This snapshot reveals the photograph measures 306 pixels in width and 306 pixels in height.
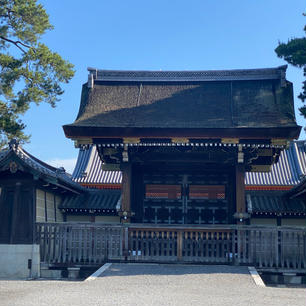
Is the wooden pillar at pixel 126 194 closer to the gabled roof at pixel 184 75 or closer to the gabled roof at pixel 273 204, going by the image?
the gabled roof at pixel 184 75

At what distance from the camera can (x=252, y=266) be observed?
13.8 meters

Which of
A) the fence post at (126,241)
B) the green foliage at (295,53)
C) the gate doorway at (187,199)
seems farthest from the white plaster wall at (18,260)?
the green foliage at (295,53)

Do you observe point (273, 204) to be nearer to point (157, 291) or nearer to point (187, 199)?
point (187, 199)

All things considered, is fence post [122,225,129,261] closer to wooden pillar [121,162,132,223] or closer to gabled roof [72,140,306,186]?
wooden pillar [121,162,132,223]

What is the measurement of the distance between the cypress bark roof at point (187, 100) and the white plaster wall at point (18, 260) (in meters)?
4.05

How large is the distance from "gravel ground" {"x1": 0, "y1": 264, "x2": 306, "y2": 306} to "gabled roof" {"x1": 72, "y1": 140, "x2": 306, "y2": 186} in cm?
1528

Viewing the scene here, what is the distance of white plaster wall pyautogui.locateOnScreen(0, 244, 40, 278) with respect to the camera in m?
14.4

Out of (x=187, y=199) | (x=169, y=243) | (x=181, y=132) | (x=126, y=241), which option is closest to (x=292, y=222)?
(x=187, y=199)

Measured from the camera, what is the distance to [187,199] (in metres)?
17.4

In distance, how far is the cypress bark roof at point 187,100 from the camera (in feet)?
50.4

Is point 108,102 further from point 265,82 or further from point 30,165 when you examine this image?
point 265,82

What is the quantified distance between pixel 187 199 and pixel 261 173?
13.0 meters

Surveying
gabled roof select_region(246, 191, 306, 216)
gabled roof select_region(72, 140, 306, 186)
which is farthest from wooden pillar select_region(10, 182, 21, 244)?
gabled roof select_region(72, 140, 306, 186)

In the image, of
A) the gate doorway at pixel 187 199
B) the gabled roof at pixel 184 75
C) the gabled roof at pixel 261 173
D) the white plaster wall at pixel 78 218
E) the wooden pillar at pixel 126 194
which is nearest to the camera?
the wooden pillar at pixel 126 194
